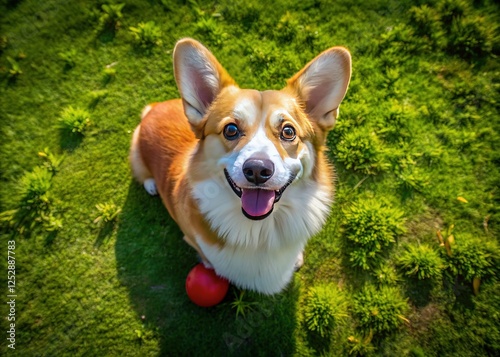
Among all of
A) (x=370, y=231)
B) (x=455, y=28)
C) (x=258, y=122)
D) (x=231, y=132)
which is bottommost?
(x=370, y=231)

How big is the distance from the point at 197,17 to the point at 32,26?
2445 millimetres

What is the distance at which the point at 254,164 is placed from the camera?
2049 millimetres

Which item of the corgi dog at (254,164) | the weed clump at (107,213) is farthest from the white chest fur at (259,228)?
the weed clump at (107,213)

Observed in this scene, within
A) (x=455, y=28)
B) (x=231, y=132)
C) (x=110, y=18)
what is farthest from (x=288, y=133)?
(x=110, y=18)

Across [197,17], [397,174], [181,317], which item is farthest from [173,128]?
[397,174]

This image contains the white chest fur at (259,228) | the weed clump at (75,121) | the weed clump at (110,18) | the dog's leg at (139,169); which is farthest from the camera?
the weed clump at (110,18)

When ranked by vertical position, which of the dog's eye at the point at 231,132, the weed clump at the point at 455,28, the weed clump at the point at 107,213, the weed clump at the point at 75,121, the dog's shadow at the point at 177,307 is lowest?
the dog's shadow at the point at 177,307

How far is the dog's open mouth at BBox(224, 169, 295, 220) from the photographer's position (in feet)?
7.43

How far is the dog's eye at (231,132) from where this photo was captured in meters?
2.38

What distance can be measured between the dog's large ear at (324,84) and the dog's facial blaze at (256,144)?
0.40ft

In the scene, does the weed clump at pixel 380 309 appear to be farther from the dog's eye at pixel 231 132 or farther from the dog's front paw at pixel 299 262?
the dog's eye at pixel 231 132

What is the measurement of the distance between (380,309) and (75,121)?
4272mm

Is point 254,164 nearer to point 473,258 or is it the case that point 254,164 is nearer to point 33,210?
point 473,258

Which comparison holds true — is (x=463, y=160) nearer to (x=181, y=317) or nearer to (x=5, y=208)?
Answer: (x=181, y=317)
